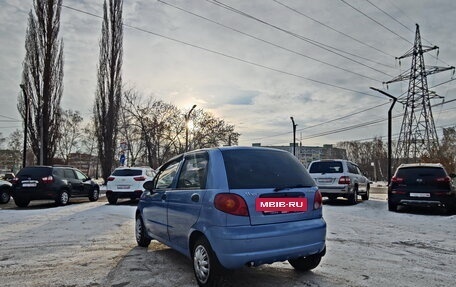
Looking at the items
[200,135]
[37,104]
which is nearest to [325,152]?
[200,135]

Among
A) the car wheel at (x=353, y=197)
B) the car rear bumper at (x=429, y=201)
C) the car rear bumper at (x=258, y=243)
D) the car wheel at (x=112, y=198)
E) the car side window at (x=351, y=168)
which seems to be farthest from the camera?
the car wheel at (x=112, y=198)

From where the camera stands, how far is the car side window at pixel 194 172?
14.6 ft

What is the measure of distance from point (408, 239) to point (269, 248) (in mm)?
4685

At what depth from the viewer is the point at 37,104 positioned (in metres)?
25.8

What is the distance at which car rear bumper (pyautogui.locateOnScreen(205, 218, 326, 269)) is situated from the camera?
3.83 metres

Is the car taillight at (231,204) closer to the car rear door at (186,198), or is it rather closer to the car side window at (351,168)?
the car rear door at (186,198)

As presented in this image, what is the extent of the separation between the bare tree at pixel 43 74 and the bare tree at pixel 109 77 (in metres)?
4.25

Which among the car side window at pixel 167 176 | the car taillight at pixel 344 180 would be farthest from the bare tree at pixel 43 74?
the car side window at pixel 167 176

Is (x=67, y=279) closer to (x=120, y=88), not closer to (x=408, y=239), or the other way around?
(x=408, y=239)

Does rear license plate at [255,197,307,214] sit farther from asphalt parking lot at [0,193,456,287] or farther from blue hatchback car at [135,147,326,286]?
asphalt parking lot at [0,193,456,287]

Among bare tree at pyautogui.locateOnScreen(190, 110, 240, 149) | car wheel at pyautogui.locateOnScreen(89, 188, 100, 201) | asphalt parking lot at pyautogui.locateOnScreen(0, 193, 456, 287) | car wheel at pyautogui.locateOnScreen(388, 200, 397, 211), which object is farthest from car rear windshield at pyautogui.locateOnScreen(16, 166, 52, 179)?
bare tree at pyautogui.locateOnScreen(190, 110, 240, 149)

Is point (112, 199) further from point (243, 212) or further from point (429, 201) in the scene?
point (243, 212)

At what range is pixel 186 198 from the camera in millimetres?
4621

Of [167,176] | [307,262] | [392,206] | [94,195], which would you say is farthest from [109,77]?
[307,262]
